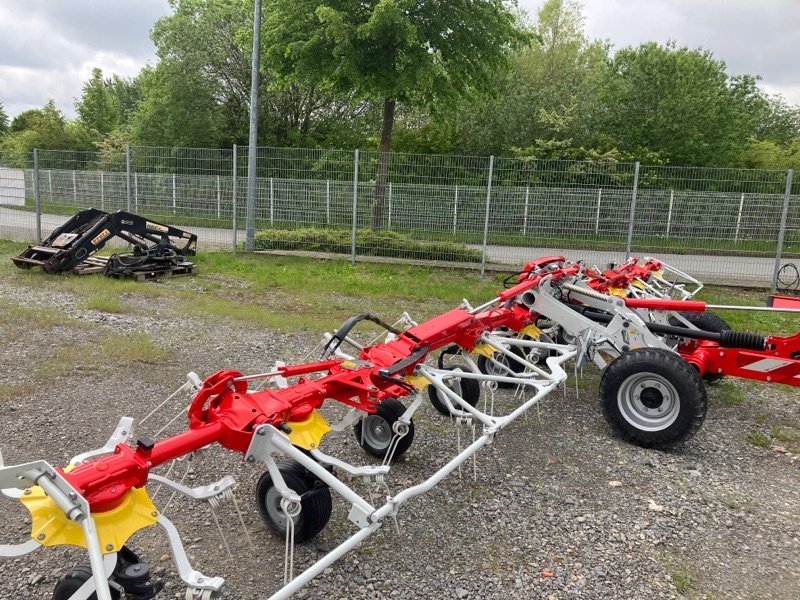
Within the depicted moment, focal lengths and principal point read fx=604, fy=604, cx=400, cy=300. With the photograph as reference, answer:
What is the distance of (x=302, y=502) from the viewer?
3258 mm

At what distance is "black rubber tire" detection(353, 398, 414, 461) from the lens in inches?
176

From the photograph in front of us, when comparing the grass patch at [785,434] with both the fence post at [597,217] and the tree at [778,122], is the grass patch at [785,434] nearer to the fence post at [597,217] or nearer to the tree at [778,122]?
the fence post at [597,217]

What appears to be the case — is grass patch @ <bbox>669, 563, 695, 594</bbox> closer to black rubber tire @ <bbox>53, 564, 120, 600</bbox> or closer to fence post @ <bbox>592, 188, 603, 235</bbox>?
black rubber tire @ <bbox>53, 564, 120, 600</bbox>

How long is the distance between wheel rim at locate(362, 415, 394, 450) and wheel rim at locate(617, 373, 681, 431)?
189cm

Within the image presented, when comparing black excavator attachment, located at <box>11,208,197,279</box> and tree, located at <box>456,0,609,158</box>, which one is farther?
tree, located at <box>456,0,609,158</box>

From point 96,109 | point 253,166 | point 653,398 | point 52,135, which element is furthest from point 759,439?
point 96,109

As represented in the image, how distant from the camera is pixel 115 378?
5891mm

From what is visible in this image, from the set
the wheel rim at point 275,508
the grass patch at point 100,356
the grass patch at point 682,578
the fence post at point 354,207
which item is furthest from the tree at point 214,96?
the grass patch at point 682,578

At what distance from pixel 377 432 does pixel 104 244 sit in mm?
8615

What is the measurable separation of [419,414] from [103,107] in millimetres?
48149

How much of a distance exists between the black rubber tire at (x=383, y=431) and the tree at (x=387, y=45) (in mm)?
9186

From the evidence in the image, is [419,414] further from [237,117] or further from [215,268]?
[237,117]

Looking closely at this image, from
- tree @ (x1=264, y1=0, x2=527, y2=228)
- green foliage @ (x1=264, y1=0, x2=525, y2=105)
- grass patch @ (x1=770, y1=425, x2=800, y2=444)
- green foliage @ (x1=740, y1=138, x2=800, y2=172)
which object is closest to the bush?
tree @ (x1=264, y1=0, x2=527, y2=228)

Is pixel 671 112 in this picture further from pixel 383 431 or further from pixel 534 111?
pixel 383 431
